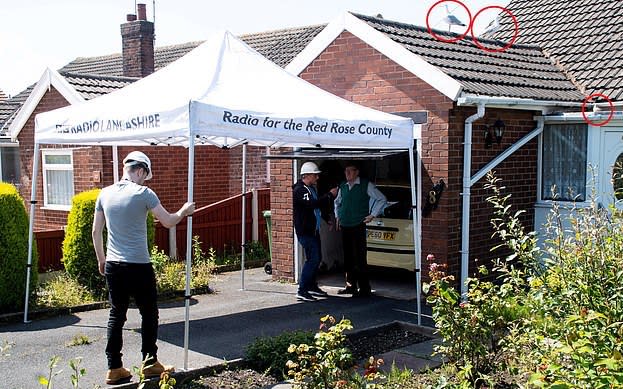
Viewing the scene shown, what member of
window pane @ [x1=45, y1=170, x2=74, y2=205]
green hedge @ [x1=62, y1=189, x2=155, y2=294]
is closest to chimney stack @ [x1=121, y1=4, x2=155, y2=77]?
window pane @ [x1=45, y1=170, x2=74, y2=205]

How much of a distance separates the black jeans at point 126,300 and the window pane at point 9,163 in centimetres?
1295

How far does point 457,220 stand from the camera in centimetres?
996

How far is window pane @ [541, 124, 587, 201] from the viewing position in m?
10.7

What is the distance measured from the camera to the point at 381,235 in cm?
1112

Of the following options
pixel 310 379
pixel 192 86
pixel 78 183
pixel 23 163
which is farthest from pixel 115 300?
pixel 23 163

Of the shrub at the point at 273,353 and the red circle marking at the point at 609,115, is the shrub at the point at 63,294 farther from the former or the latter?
the red circle marking at the point at 609,115

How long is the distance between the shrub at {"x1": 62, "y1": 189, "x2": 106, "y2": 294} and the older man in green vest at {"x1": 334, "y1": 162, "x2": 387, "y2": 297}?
346cm

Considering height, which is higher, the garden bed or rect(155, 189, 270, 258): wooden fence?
rect(155, 189, 270, 258): wooden fence

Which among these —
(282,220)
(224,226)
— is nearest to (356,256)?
(282,220)

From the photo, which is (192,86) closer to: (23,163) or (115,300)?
(115,300)

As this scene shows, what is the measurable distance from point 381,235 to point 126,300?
5.41 meters

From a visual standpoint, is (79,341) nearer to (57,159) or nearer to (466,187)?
(466,187)

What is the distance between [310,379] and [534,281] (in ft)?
5.96

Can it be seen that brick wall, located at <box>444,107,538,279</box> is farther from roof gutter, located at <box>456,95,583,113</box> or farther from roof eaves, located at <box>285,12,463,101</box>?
roof eaves, located at <box>285,12,463,101</box>
